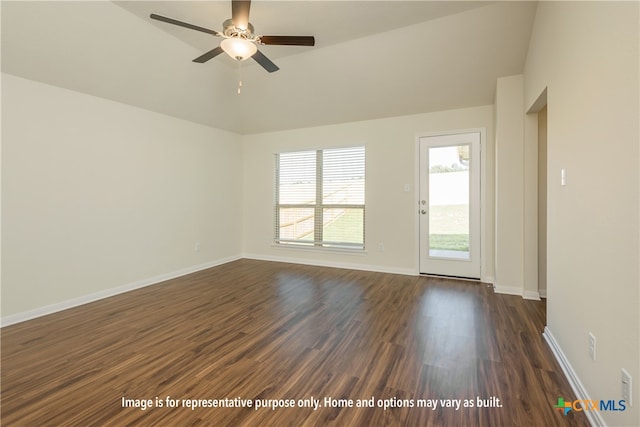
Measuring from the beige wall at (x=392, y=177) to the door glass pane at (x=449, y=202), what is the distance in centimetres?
24

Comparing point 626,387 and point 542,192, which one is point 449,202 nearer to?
point 542,192

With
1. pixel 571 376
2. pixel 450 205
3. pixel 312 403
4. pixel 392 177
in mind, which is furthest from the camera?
pixel 392 177

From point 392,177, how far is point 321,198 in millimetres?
1395

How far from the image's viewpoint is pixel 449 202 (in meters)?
4.25

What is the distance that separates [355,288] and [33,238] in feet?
12.1

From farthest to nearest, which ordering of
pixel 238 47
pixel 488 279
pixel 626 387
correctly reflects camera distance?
pixel 488 279 → pixel 238 47 → pixel 626 387

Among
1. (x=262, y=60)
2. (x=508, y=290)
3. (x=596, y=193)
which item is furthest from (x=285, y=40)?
(x=508, y=290)

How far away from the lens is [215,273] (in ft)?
15.4

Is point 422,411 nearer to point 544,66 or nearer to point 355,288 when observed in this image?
point 355,288

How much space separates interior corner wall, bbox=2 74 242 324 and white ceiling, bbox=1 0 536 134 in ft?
1.01

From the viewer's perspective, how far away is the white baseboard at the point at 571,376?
1457mm

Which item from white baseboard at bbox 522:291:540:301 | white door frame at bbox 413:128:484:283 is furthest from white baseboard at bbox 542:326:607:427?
white door frame at bbox 413:128:484:283

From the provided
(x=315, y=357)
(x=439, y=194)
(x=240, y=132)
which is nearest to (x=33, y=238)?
(x=315, y=357)

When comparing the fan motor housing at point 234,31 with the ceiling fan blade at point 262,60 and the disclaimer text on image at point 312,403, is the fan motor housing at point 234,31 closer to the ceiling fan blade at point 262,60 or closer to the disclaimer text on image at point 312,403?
the ceiling fan blade at point 262,60
